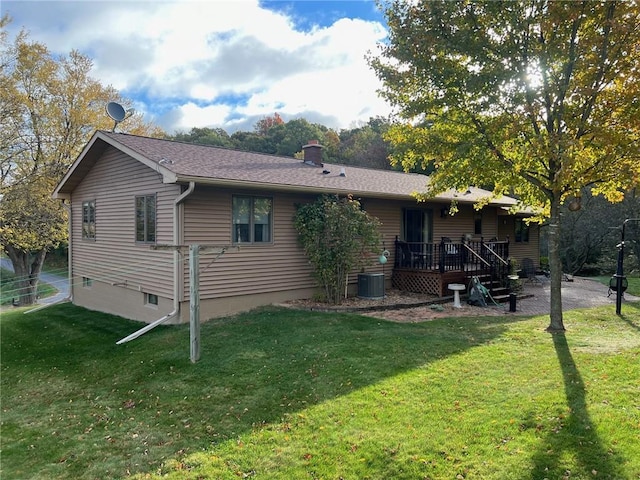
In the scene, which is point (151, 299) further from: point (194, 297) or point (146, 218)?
point (194, 297)

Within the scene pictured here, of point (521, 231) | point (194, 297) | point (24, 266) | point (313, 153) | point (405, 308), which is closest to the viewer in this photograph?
point (194, 297)

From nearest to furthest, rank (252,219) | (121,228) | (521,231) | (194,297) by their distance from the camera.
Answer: (194,297), (252,219), (121,228), (521,231)

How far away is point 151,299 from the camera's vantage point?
34.9 feet

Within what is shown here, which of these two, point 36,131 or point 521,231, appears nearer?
point 521,231

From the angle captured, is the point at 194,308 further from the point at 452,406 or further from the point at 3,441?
the point at 452,406

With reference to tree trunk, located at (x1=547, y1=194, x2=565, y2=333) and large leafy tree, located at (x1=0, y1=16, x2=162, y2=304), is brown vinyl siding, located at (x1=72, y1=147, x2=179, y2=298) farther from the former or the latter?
tree trunk, located at (x1=547, y1=194, x2=565, y2=333)

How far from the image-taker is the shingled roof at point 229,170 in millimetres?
8961

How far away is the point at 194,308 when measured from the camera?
6809mm

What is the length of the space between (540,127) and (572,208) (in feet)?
5.96

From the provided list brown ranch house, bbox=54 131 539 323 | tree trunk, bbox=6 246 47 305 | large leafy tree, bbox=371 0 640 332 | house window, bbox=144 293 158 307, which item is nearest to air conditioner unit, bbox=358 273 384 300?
Answer: brown ranch house, bbox=54 131 539 323

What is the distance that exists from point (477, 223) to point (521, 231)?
3.63 meters

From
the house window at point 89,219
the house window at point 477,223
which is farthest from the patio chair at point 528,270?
the house window at point 89,219

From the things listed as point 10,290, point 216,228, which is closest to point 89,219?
point 10,290

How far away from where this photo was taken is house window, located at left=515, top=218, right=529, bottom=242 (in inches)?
709
